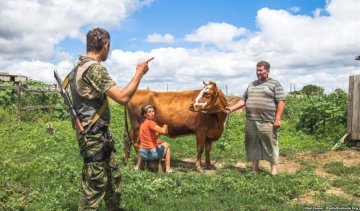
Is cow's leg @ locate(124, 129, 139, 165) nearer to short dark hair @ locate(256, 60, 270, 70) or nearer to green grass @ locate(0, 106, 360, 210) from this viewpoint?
green grass @ locate(0, 106, 360, 210)

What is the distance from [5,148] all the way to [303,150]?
9545 mm

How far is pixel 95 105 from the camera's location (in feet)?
18.6

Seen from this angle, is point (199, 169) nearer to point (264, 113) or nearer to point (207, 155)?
point (207, 155)

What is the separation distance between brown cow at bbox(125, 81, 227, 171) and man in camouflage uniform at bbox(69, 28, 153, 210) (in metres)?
4.95

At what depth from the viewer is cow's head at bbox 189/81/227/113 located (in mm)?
10570

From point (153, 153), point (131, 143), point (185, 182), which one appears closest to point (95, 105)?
point (185, 182)

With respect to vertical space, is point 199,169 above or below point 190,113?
below

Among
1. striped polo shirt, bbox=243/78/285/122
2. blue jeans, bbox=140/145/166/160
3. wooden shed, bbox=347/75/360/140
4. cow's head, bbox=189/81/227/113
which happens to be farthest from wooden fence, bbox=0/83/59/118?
wooden shed, bbox=347/75/360/140

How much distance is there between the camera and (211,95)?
35.1 ft

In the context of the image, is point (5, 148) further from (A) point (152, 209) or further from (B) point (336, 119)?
(B) point (336, 119)

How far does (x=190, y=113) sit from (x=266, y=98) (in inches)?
91.9

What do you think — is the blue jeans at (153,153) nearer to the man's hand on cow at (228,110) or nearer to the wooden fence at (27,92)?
the man's hand on cow at (228,110)

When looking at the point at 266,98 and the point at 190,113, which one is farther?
the point at 190,113

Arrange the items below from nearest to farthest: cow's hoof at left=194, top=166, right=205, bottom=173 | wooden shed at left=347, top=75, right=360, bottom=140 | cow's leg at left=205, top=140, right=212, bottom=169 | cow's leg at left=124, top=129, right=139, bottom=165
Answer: cow's hoof at left=194, top=166, right=205, bottom=173
cow's leg at left=205, top=140, right=212, bottom=169
cow's leg at left=124, top=129, right=139, bottom=165
wooden shed at left=347, top=75, right=360, bottom=140
